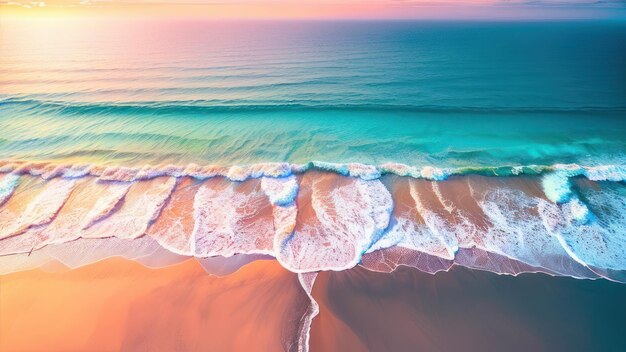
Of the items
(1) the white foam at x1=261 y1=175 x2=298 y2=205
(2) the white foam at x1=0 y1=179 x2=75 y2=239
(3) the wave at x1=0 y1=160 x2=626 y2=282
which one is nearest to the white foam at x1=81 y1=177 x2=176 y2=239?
(3) the wave at x1=0 y1=160 x2=626 y2=282

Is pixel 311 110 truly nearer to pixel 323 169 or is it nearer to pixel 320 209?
pixel 323 169

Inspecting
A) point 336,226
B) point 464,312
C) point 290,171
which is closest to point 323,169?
point 290,171

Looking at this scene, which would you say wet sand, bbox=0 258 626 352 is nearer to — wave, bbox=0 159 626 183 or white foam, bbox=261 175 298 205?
white foam, bbox=261 175 298 205

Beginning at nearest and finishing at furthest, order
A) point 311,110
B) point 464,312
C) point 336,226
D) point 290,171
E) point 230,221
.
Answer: point 464,312, point 336,226, point 230,221, point 290,171, point 311,110

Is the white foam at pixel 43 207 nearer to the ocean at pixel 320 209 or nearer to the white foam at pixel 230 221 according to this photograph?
the ocean at pixel 320 209

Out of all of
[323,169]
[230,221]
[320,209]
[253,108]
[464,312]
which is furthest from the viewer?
[253,108]

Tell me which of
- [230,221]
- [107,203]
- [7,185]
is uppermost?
[7,185]

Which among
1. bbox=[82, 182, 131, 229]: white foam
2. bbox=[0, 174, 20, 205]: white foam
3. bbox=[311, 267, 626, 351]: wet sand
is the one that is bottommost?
bbox=[311, 267, 626, 351]: wet sand
